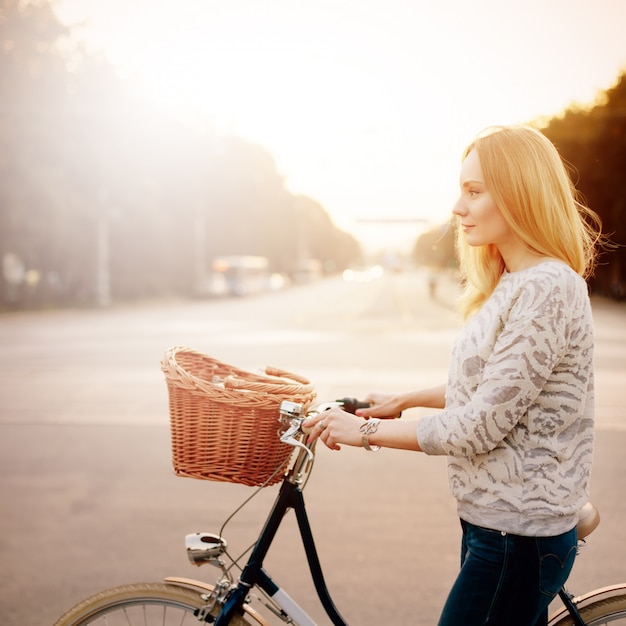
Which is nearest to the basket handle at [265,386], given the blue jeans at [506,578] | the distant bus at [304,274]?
the blue jeans at [506,578]

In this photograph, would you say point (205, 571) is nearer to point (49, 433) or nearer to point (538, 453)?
point (538, 453)

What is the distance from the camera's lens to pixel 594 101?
49.5 metres

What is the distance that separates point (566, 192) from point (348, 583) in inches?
119

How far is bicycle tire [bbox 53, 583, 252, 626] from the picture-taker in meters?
2.18

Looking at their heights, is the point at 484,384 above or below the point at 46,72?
below

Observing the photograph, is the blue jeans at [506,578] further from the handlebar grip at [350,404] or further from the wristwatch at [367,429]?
the handlebar grip at [350,404]

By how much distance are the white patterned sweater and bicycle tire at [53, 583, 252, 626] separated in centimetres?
73

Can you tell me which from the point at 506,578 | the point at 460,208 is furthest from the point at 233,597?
the point at 460,208

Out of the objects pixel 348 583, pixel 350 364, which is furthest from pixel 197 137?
pixel 348 583

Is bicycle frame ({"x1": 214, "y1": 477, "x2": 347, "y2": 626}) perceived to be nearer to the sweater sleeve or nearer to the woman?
the woman

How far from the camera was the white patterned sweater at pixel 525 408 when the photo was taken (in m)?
1.83

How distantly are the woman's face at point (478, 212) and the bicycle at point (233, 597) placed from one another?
0.62m

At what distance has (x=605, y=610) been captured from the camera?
2203mm

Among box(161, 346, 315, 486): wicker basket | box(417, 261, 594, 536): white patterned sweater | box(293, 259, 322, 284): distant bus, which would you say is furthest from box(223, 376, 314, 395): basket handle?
box(293, 259, 322, 284): distant bus
